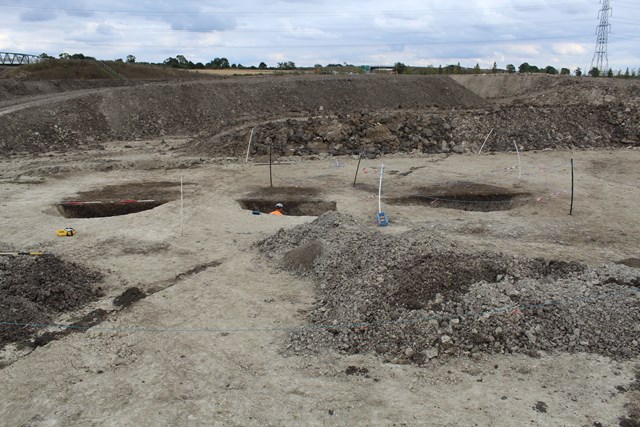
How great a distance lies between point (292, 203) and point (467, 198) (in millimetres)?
5427

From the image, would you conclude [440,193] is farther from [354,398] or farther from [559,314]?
[354,398]

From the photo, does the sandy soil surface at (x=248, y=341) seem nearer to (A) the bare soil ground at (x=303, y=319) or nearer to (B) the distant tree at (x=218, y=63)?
(A) the bare soil ground at (x=303, y=319)

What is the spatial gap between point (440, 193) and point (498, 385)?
10.3 metres

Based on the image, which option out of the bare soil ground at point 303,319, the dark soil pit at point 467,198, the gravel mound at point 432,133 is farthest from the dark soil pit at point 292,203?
the gravel mound at point 432,133

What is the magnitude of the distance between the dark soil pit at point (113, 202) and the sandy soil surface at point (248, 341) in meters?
0.38

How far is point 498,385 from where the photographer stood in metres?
5.96

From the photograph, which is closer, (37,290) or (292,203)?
(37,290)

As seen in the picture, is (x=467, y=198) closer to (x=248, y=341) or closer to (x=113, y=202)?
(x=248, y=341)

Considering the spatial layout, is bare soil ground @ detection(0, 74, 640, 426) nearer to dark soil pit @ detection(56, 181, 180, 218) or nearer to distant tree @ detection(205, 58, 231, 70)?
dark soil pit @ detection(56, 181, 180, 218)

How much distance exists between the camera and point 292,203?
15.0 meters

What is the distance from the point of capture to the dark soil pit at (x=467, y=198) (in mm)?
15070

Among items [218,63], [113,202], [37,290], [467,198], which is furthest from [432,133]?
[218,63]

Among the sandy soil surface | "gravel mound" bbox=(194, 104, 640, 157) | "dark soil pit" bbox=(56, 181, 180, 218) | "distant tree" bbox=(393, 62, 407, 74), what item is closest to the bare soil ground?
the sandy soil surface

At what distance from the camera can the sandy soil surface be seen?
5.60m
